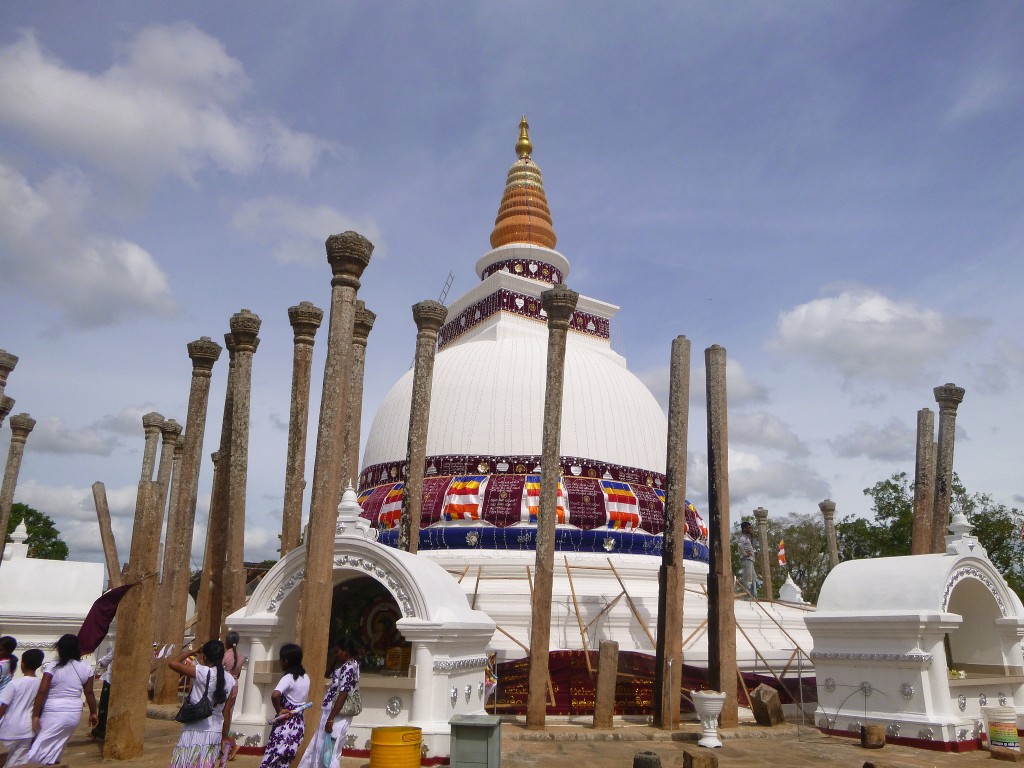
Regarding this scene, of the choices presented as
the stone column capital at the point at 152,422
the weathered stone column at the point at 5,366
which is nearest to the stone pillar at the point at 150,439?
the stone column capital at the point at 152,422

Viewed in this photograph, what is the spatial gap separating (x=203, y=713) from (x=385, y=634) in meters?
6.30

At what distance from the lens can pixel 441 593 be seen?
466 inches

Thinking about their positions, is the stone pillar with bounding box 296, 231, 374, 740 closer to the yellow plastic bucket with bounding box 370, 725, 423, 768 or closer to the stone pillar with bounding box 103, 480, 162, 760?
the yellow plastic bucket with bounding box 370, 725, 423, 768

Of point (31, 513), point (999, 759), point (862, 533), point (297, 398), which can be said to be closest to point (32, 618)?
point (297, 398)

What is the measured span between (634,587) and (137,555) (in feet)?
38.1

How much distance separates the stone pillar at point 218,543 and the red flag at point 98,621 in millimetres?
3725

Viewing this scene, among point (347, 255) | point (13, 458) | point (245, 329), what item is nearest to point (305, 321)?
point (245, 329)

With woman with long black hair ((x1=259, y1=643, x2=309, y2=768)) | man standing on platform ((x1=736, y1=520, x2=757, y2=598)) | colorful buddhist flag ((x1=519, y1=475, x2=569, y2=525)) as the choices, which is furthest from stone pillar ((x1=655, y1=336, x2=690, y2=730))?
man standing on platform ((x1=736, y1=520, x2=757, y2=598))

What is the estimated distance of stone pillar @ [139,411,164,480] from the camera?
20.4 m

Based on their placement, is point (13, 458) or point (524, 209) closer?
point (13, 458)

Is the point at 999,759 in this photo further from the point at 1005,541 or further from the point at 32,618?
the point at 1005,541

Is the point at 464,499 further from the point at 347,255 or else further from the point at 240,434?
the point at 347,255

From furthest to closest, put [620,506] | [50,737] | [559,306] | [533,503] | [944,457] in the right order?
[620,506], [533,503], [944,457], [559,306], [50,737]

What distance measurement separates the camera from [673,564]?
550 inches
